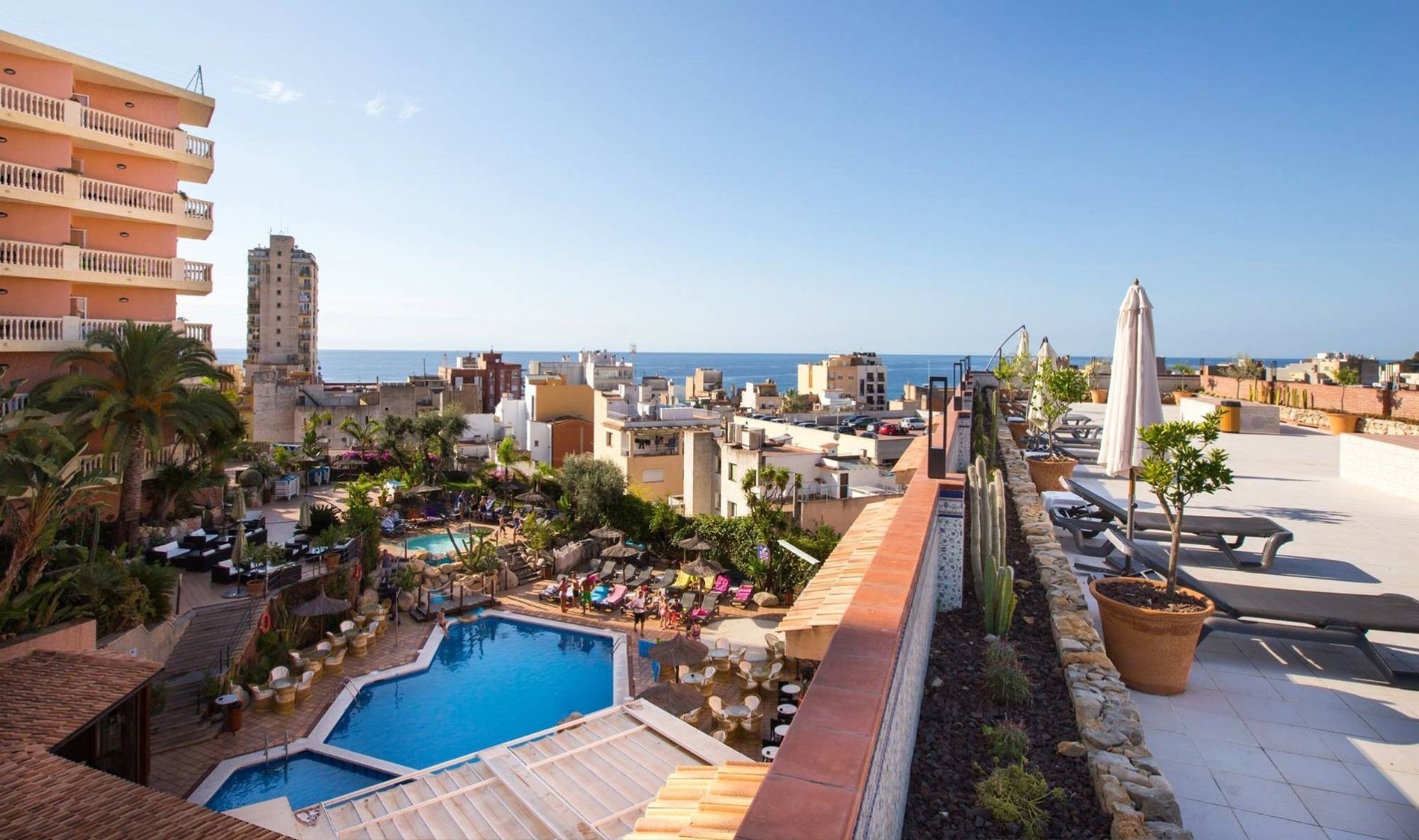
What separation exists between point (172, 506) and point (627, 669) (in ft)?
48.2

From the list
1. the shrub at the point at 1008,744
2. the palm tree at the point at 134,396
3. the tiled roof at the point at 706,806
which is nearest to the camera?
the tiled roof at the point at 706,806

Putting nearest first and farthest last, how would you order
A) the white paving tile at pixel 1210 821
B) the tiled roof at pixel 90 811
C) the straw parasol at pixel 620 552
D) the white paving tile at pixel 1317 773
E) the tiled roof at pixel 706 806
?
1. the tiled roof at pixel 706 806
2. the white paving tile at pixel 1210 821
3. the white paving tile at pixel 1317 773
4. the tiled roof at pixel 90 811
5. the straw parasol at pixel 620 552

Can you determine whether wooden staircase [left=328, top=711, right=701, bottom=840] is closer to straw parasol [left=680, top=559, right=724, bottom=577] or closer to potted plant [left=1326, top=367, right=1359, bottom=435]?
straw parasol [left=680, top=559, right=724, bottom=577]

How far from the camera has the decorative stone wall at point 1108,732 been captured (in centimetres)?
356

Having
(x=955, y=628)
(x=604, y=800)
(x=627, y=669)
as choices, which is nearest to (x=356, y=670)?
(x=627, y=669)

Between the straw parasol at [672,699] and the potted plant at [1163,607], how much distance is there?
25.2 feet

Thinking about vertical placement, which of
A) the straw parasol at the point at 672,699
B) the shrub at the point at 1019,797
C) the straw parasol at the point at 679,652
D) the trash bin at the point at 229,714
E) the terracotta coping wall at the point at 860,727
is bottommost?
the trash bin at the point at 229,714

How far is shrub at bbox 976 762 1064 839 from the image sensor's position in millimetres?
3512

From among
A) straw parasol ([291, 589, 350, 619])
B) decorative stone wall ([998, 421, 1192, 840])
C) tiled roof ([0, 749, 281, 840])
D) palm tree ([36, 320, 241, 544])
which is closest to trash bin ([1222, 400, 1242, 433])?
decorative stone wall ([998, 421, 1192, 840])

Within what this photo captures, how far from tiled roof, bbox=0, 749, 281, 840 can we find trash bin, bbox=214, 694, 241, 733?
236 inches

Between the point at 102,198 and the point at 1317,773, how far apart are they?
2506cm

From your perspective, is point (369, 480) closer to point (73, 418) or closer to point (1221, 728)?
point (73, 418)

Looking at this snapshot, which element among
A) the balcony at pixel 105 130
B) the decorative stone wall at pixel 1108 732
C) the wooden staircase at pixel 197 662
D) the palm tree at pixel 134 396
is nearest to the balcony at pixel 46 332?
the palm tree at pixel 134 396

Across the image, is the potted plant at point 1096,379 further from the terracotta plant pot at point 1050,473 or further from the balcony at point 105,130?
the balcony at point 105,130
